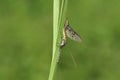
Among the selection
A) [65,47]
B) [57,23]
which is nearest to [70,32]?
[57,23]

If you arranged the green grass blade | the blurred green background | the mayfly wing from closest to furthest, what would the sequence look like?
the green grass blade
the mayfly wing
the blurred green background

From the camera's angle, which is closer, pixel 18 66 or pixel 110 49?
pixel 18 66

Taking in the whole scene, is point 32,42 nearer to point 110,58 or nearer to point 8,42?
point 8,42

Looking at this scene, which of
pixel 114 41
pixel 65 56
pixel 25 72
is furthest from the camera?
pixel 114 41

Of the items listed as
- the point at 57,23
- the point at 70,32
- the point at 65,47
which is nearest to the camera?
the point at 57,23

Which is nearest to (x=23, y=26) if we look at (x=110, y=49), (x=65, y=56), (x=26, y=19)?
(x=26, y=19)

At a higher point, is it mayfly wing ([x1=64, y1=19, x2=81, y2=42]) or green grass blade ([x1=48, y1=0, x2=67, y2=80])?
green grass blade ([x1=48, y1=0, x2=67, y2=80])

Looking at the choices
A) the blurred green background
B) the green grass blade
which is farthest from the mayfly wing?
the blurred green background

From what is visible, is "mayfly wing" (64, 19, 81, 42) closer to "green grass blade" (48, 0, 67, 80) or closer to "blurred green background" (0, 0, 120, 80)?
"green grass blade" (48, 0, 67, 80)

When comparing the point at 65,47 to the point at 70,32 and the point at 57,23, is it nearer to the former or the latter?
the point at 70,32
